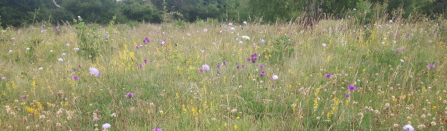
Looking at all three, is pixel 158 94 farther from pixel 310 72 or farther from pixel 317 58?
pixel 317 58

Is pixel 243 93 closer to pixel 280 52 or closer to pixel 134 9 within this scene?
pixel 280 52

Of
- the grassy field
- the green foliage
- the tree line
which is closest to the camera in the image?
the grassy field

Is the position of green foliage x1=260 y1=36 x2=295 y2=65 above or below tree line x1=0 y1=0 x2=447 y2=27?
above

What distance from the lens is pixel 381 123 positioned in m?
1.63

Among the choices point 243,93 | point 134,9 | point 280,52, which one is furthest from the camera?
point 134,9

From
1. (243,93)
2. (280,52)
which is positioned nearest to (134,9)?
(280,52)

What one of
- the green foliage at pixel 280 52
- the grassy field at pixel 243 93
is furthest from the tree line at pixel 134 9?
the grassy field at pixel 243 93

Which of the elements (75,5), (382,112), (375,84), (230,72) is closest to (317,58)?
(375,84)

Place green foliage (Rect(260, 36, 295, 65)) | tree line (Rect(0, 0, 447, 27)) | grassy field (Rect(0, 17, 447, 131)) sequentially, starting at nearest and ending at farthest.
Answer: grassy field (Rect(0, 17, 447, 131)) → green foliage (Rect(260, 36, 295, 65)) → tree line (Rect(0, 0, 447, 27))

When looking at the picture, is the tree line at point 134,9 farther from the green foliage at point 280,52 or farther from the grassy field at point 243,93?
the grassy field at point 243,93

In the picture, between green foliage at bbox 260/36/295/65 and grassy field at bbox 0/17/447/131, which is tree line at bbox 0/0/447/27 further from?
grassy field at bbox 0/17/447/131

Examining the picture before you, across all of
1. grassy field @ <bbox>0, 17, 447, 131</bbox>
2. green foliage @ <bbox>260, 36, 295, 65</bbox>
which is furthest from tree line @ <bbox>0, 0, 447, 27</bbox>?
grassy field @ <bbox>0, 17, 447, 131</bbox>

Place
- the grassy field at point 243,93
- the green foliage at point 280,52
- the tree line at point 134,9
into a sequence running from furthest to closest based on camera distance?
the tree line at point 134,9 → the green foliage at point 280,52 → the grassy field at point 243,93

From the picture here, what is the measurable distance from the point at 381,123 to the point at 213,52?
242 cm
